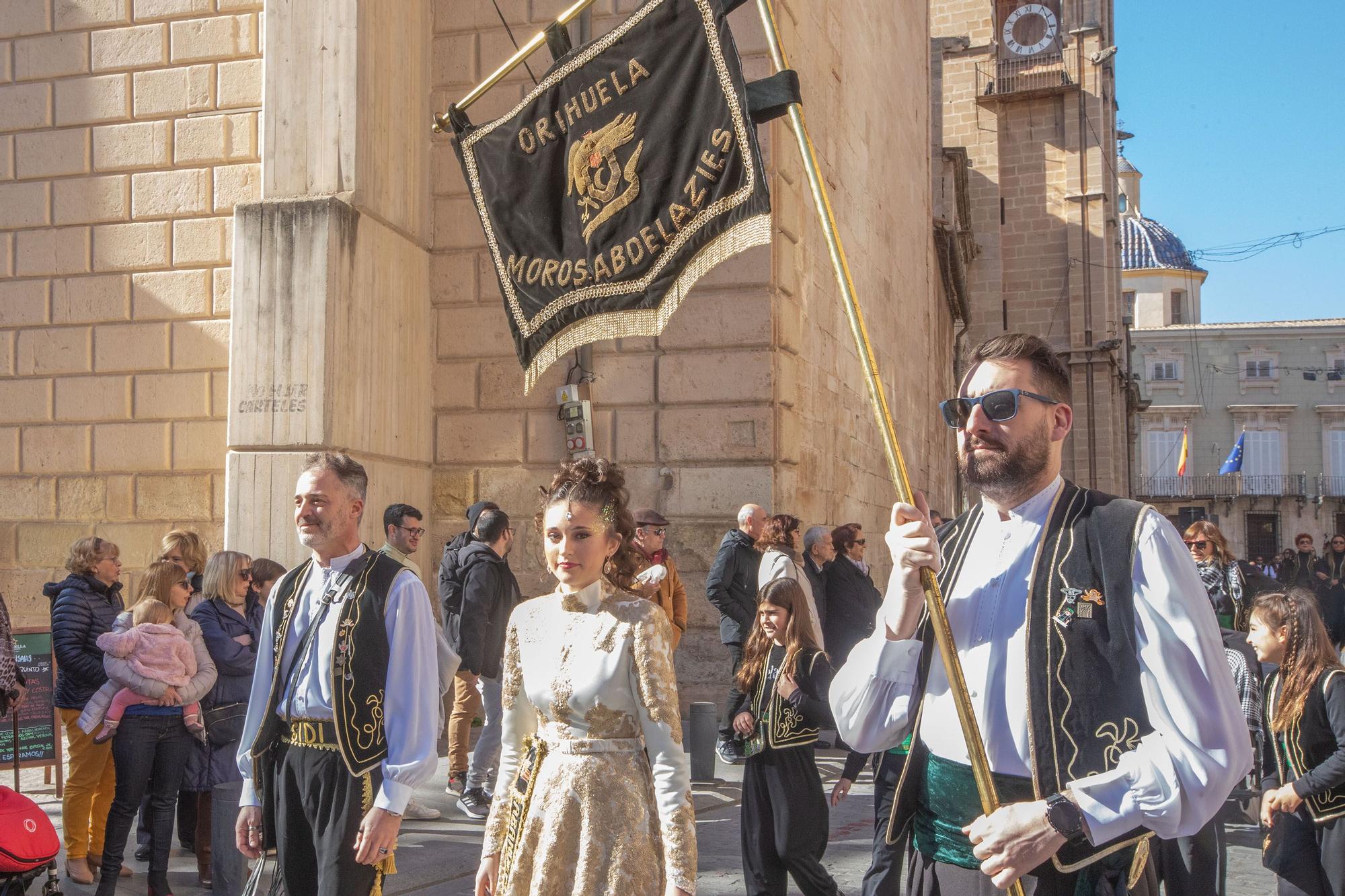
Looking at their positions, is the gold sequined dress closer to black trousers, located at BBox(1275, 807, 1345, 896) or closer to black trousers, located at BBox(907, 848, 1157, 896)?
black trousers, located at BBox(907, 848, 1157, 896)

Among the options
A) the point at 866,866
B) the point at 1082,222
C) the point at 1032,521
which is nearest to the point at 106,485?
the point at 866,866

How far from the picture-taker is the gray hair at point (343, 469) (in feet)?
12.9

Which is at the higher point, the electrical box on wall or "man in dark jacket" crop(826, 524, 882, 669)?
the electrical box on wall

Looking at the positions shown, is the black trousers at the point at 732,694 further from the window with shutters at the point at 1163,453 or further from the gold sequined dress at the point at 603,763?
the window with shutters at the point at 1163,453

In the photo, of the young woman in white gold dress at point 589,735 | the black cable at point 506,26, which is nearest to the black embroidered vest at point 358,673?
the young woman in white gold dress at point 589,735

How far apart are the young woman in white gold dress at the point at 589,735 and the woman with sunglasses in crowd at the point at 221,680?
2.89 meters

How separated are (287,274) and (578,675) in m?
6.87

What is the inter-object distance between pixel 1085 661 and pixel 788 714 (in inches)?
116

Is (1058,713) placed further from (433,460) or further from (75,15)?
(75,15)

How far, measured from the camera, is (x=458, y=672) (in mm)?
7934

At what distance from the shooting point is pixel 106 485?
10.8 meters

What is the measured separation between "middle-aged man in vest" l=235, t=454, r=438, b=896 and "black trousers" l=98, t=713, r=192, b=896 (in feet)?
6.64

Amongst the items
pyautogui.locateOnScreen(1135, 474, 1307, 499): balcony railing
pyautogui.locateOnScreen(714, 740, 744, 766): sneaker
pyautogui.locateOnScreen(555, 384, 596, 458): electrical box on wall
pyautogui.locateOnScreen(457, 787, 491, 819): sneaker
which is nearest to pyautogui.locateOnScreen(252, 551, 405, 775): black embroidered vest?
pyautogui.locateOnScreen(457, 787, 491, 819): sneaker

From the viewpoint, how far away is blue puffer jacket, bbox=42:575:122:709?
6324mm
